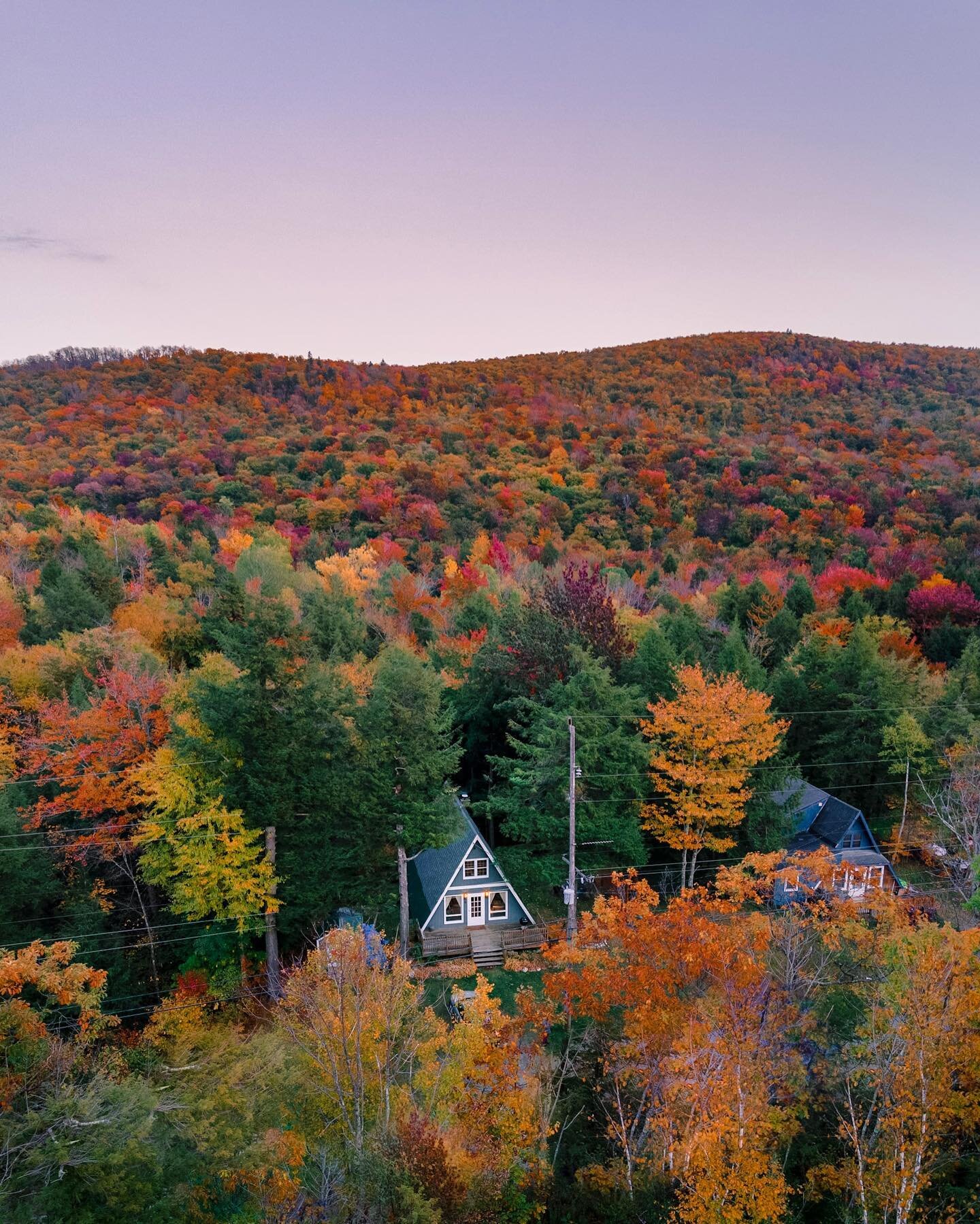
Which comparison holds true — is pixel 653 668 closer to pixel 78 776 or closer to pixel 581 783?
pixel 581 783

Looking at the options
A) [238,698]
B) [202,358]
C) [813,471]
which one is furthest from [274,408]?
[238,698]

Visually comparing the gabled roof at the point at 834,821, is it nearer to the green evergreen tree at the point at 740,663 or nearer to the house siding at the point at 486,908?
the green evergreen tree at the point at 740,663

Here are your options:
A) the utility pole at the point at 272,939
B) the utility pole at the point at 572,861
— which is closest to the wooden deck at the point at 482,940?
the utility pole at the point at 572,861

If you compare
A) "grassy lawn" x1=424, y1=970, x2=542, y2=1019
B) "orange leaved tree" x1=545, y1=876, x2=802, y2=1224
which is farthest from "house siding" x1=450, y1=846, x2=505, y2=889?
"orange leaved tree" x1=545, y1=876, x2=802, y2=1224

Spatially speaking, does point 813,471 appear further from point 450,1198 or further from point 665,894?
point 450,1198

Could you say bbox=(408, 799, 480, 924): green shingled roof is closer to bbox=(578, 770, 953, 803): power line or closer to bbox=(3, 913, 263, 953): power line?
bbox=(578, 770, 953, 803): power line

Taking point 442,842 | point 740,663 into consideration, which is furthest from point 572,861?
point 740,663
